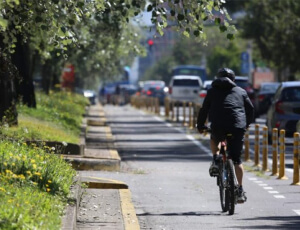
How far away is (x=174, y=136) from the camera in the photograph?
31547 millimetres

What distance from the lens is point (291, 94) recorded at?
25844 millimetres

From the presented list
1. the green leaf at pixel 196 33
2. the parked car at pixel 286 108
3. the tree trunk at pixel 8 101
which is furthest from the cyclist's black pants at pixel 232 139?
the parked car at pixel 286 108

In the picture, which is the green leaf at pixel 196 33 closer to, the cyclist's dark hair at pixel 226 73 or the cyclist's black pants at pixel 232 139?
the cyclist's dark hair at pixel 226 73

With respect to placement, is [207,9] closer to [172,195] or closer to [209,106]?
[209,106]

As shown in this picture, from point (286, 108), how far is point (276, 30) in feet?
100.0

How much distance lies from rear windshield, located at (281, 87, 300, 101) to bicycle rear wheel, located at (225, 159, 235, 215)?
1375 centimetres

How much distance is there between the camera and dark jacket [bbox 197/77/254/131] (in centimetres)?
1237

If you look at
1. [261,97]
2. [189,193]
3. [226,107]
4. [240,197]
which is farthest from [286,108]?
[261,97]

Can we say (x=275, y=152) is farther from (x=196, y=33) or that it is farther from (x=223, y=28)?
(x=223, y=28)

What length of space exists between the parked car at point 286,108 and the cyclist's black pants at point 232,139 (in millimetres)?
13246

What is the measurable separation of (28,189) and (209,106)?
330 cm

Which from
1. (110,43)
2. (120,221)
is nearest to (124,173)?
(120,221)

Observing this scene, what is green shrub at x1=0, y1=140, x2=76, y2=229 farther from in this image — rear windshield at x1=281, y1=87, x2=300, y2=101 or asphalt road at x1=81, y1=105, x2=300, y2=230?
rear windshield at x1=281, y1=87, x2=300, y2=101

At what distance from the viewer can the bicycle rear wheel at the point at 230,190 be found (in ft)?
39.6
